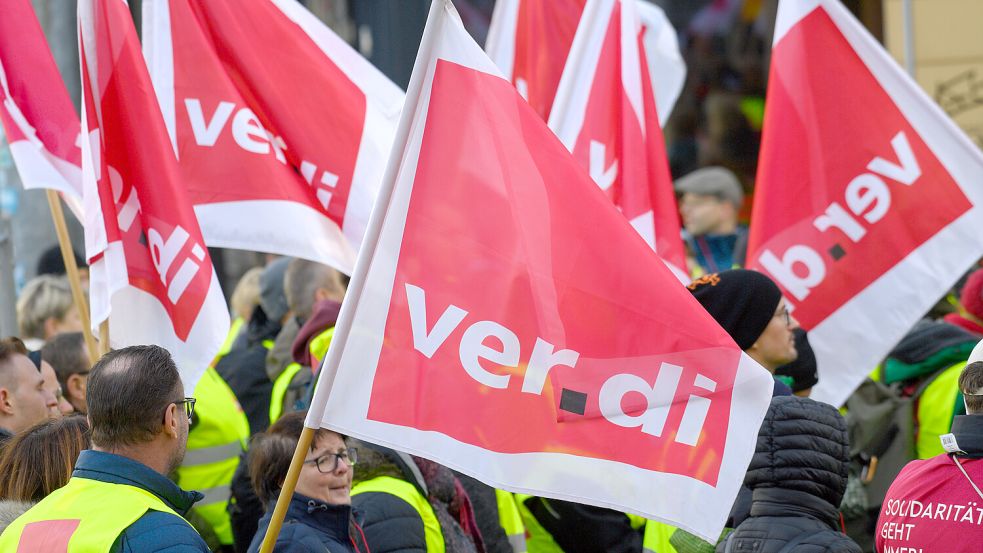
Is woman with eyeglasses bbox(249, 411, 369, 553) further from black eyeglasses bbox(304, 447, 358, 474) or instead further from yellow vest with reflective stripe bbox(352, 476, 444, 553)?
yellow vest with reflective stripe bbox(352, 476, 444, 553)

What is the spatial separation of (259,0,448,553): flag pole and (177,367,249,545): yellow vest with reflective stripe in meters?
2.70

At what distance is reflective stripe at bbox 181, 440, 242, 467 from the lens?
19.9 feet

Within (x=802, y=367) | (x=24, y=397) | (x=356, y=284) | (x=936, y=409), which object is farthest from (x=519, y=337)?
(x=936, y=409)

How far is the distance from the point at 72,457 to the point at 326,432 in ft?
2.52

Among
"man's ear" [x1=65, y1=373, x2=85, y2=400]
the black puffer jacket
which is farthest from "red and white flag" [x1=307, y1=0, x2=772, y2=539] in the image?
"man's ear" [x1=65, y1=373, x2=85, y2=400]

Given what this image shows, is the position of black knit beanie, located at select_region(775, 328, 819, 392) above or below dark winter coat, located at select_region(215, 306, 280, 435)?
above

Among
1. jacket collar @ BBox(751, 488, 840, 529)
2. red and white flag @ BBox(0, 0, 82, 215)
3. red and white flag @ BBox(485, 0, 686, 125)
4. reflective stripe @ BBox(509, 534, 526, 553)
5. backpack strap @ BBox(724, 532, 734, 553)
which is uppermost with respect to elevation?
red and white flag @ BBox(485, 0, 686, 125)

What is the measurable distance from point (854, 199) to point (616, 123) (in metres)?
1.15

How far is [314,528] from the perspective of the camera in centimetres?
409

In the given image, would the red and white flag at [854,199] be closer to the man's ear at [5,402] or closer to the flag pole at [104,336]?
the flag pole at [104,336]

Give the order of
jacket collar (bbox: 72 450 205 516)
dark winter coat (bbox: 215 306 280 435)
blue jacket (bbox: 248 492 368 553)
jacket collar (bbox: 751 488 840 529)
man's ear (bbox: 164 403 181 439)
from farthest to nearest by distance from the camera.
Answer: dark winter coat (bbox: 215 306 280 435), blue jacket (bbox: 248 492 368 553), jacket collar (bbox: 751 488 840 529), man's ear (bbox: 164 403 181 439), jacket collar (bbox: 72 450 205 516)

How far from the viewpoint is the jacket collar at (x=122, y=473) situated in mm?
3145

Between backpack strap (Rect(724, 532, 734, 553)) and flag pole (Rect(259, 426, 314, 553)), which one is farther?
backpack strap (Rect(724, 532, 734, 553))

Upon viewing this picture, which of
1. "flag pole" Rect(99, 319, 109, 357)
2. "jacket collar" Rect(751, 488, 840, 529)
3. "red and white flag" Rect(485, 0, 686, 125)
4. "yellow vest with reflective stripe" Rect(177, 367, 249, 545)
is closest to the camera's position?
"jacket collar" Rect(751, 488, 840, 529)
